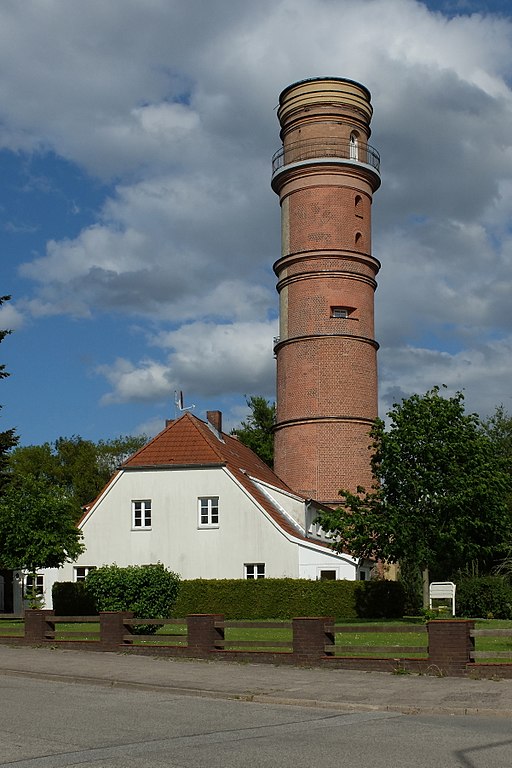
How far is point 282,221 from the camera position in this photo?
171 ft

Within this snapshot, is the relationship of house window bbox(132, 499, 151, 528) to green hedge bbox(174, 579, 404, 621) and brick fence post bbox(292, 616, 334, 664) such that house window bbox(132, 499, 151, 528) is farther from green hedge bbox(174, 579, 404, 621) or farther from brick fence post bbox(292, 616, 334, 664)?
brick fence post bbox(292, 616, 334, 664)

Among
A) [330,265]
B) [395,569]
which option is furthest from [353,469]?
[330,265]

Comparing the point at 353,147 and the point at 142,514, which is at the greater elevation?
the point at 353,147

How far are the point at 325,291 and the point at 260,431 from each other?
2201 centimetres

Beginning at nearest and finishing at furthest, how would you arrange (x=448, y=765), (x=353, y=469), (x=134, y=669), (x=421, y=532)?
(x=448, y=765) → (x=134, y=669) → (x=421, y=532) → (x=353, y=469)

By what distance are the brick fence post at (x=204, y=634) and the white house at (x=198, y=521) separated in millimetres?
20763

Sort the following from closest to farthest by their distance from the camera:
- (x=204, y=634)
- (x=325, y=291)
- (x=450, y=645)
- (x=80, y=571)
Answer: (x=450, y=645)
(x=204, y=634)
(x=80, y=571)
(x=325, y=291)

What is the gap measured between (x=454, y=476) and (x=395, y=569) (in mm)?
16217

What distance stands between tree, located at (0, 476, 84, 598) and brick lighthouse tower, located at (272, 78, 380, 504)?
1467cm

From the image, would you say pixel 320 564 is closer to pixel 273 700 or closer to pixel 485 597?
pixel 485 597

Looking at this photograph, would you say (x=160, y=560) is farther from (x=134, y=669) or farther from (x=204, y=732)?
(x=204, y=732)

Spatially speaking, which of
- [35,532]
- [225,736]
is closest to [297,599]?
[35,532]

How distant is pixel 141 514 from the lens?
43812 mm

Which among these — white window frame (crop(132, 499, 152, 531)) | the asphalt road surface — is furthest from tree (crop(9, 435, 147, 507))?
the asphalt road surface
